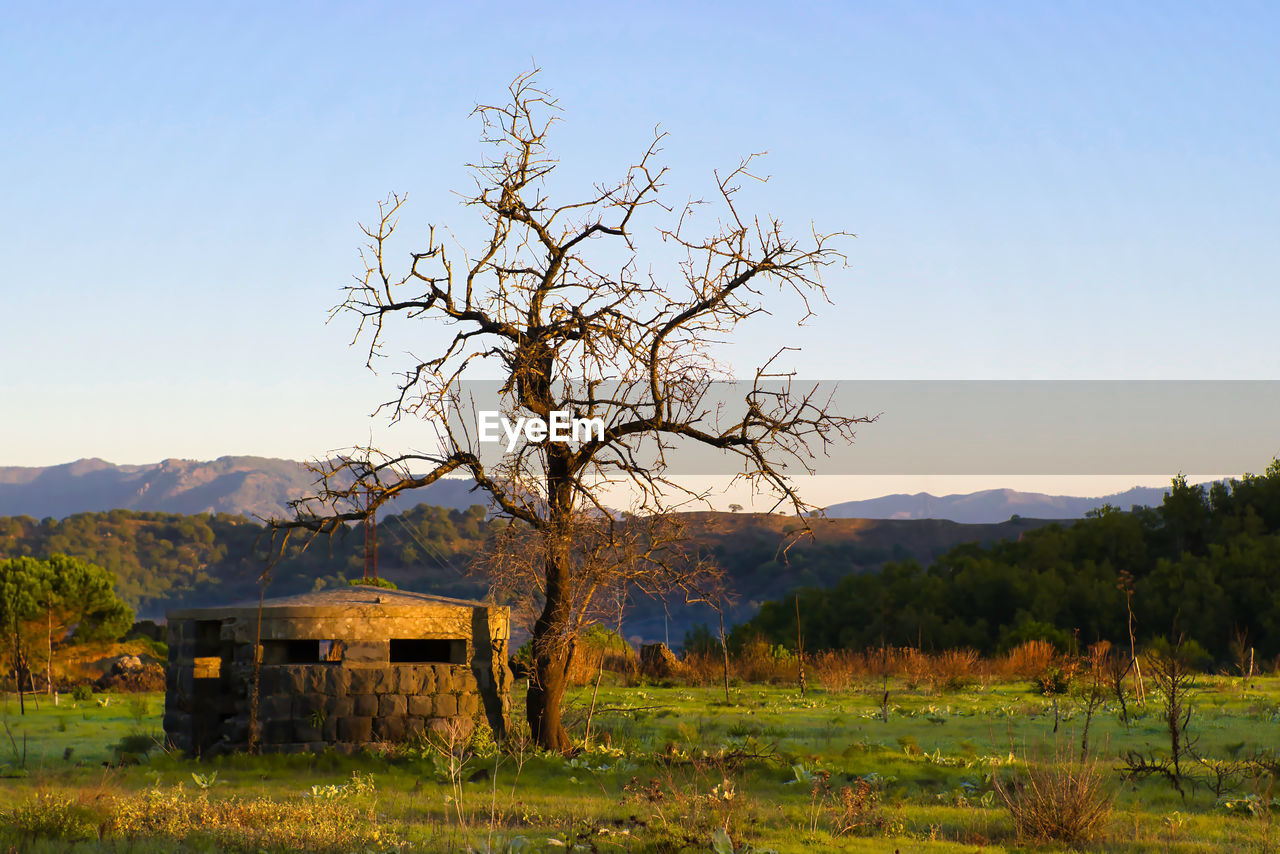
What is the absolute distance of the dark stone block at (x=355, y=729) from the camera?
1360 centimetres

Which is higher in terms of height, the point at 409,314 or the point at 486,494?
the point at 409,314

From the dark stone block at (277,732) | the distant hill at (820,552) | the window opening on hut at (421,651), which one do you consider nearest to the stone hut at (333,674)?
the dark stone block at (277,732)

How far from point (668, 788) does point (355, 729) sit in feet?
15.7

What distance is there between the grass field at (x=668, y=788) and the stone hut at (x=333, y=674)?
1.63ft

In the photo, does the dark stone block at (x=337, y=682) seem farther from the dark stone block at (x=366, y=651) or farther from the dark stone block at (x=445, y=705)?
the dark stone block at (x=445, y=705)

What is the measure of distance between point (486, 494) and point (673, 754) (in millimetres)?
3814

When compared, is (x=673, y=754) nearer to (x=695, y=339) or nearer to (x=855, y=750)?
(x=855, y=750)

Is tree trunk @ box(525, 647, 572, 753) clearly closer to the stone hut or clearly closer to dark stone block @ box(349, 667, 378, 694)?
the stone hut

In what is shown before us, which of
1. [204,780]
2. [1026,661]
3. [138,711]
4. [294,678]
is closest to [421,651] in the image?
[294,678]

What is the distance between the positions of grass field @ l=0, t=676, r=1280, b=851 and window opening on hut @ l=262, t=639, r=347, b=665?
4.54 feet

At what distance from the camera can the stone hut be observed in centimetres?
1362

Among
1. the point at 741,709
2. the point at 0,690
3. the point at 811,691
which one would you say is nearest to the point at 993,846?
the point at 741,709

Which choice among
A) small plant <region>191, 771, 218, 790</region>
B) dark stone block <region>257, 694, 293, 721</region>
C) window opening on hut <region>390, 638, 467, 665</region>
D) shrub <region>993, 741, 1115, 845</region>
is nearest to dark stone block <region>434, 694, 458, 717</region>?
dark stone block <region>257, 694, 293, 721</region>

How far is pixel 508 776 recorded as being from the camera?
12203 mm
